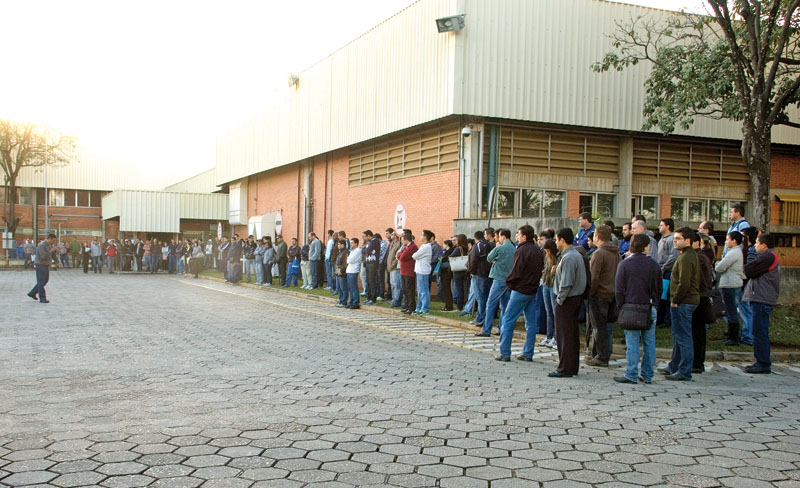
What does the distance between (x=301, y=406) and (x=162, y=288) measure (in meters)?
19.3

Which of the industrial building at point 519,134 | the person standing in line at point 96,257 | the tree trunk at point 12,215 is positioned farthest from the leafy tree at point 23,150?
the industrial building at point 519,134

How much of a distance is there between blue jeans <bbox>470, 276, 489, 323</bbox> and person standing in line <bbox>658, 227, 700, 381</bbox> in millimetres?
5165

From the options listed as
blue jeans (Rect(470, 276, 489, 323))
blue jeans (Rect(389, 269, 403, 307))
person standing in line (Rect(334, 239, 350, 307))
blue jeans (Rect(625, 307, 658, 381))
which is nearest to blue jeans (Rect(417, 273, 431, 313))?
blue jeans (Rect(389, 269, 403, 307))

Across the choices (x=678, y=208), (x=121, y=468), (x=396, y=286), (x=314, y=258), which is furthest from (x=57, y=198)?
(x=121, y=468)

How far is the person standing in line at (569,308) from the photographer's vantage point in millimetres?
8188

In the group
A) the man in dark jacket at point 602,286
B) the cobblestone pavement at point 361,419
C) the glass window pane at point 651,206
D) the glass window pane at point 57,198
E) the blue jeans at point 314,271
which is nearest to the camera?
the cobblestone pavement at point 361,419

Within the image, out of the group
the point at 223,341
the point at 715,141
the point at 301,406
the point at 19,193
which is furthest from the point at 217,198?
the point at 301,406

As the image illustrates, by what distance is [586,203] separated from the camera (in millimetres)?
20844

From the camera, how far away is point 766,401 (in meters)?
7.07

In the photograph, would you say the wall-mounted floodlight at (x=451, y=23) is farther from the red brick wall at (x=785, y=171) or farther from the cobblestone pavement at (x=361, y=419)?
the red brick wall at (x=785, y=171)

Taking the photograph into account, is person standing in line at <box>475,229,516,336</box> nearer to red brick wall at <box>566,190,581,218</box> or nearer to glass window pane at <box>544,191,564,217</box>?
glass window pane at <box>544,191,564,217</box>

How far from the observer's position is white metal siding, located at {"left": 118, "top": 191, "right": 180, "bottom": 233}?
42062mm

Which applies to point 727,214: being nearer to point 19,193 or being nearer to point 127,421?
point 127,421

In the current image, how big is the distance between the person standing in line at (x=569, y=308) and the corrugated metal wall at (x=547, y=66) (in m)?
10.9
